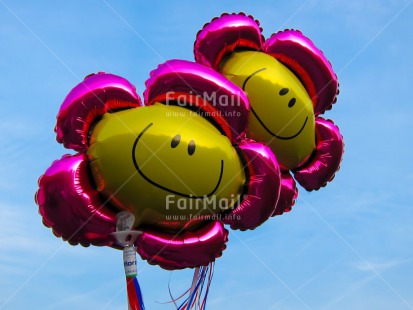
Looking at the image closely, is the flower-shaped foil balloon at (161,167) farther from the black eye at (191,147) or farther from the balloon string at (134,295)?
the balloon string at (134,295)

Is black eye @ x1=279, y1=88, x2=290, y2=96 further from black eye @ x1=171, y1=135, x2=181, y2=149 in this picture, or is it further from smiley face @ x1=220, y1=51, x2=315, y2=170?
black eye @ x1=171, y1=135, x2=181, y2=149

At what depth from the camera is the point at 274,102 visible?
18.1 feet

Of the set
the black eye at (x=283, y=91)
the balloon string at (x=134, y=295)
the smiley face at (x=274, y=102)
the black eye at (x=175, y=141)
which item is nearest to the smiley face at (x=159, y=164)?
the black eye at (x=175, y=141)

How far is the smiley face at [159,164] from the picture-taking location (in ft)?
14.5

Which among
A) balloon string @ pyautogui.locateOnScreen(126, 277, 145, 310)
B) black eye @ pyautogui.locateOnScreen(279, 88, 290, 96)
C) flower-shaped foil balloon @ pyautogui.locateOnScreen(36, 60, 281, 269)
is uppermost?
black eye @ pyautogui.locateOnScreen(279, 88, 290, 96)

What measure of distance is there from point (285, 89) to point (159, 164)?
1586mm

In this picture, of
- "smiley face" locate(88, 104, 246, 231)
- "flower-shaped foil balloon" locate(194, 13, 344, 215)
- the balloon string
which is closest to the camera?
"smiley face" locate(88, 104, 246, 231)

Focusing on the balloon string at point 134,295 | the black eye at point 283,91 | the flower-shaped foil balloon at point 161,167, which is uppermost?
the black eye at point 283,91

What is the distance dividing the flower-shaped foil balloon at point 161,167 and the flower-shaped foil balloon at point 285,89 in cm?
71

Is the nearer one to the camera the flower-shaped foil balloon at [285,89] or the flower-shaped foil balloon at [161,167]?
the flower-shaped foil balloon at [161,167]

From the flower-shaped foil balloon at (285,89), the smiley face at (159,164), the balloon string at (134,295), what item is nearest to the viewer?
the smiley face at (159,164)

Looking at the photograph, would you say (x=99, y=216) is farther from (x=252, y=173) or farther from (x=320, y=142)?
(x=320, y=142)

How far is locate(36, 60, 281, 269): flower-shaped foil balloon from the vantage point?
442 cm

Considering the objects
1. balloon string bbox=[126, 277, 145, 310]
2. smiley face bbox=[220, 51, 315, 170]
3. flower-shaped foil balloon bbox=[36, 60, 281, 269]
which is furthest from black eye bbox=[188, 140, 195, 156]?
smiley face bbox=[220, 51, 315, 170]
